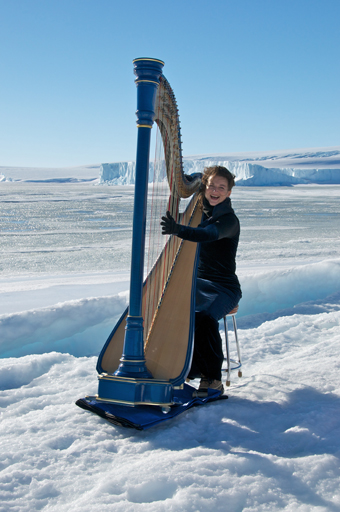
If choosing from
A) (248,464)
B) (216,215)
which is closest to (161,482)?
(248,464)

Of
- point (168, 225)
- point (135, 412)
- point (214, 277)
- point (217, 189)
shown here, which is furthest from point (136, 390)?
point (217, 189)

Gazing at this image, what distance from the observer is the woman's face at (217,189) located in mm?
A: 2393

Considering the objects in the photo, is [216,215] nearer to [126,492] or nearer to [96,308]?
[126,492]

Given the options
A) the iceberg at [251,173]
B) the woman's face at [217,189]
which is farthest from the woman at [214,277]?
the iceberg at [251,173]

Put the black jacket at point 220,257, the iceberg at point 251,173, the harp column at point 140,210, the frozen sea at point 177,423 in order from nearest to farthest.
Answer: the frozen sea at point 177,423
the harp column at point 140,210
the black jacket at point 220,257
the iceberg at point 251,173

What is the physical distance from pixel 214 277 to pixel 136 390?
789 mm

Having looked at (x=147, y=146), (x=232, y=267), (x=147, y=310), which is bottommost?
(x=147, y=310)

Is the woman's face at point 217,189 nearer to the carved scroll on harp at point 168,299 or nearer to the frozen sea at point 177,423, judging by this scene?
the carved scroll on harp at point 168,299

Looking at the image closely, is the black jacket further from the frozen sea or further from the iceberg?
the iceberg

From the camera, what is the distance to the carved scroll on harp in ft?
6.61

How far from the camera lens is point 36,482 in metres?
1.50

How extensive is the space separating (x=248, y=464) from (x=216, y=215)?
1.14 metres

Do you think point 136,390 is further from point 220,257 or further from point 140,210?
point 220,257

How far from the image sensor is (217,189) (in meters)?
2.39
